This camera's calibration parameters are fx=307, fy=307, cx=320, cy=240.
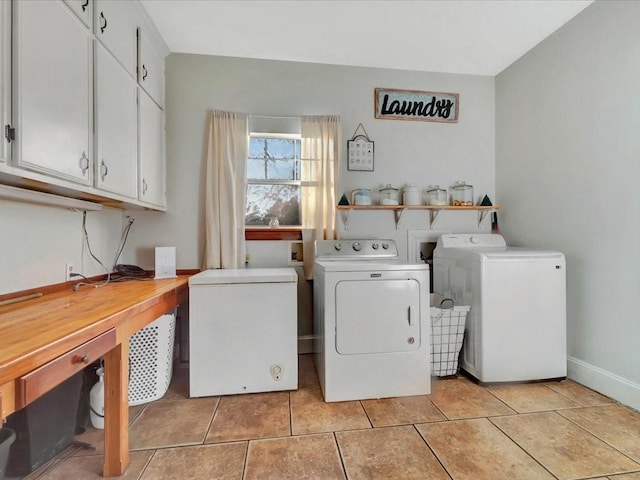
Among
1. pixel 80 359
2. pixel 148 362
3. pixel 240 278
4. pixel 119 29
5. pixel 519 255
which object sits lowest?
pixel 148 362

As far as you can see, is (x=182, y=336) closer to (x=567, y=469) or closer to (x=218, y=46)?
(x=218, y=46)

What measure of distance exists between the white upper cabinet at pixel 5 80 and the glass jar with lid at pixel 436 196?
2.80 meters

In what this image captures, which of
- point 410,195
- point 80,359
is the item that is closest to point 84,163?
point 80,359

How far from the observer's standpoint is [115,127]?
1.82m

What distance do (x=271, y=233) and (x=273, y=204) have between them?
29 cm

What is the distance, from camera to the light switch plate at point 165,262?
2377mm

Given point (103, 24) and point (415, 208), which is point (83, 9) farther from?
point (415, 208)

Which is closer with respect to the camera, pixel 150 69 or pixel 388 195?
pixel 150 69

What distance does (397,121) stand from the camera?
9.53 feet

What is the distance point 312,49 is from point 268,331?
228 centimetres

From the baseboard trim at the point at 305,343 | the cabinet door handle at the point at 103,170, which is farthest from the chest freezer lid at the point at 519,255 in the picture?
the cabinet door handle at the point at 103,170

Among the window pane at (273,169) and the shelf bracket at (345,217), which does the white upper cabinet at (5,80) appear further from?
the shelf bracket at (345,217)

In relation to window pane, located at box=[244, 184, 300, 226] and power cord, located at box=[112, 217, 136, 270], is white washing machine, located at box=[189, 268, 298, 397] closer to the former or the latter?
window pane, located at box=[244, 184, 300, 226]

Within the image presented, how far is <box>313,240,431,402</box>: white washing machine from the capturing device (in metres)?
1.98
